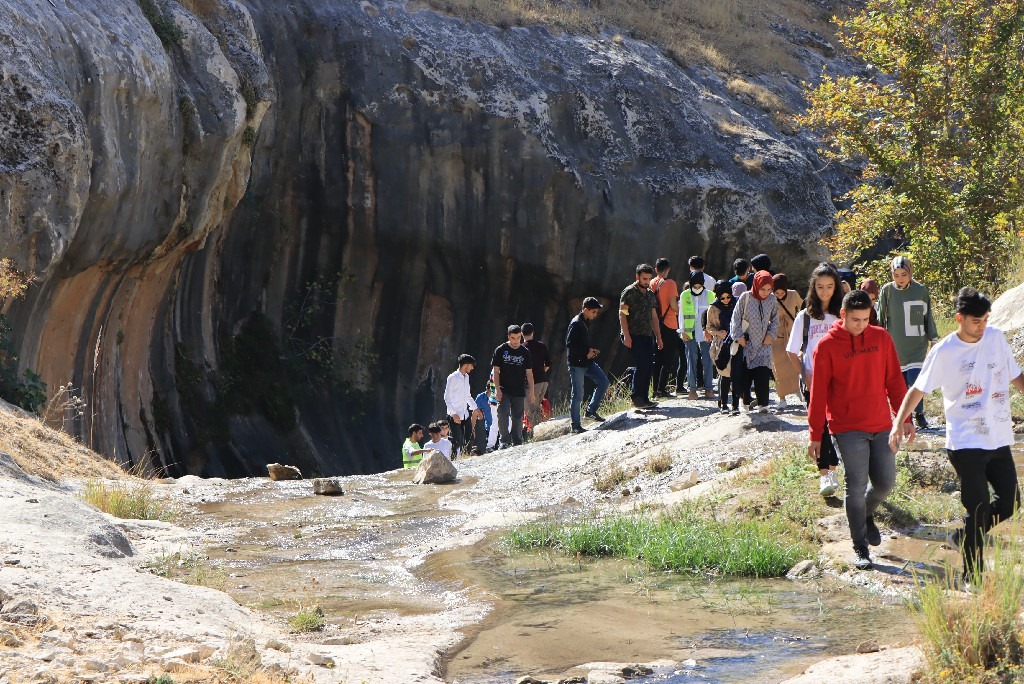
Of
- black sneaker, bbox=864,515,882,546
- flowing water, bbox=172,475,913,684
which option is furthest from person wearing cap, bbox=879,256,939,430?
flowing water, bbox=172,475,913,684

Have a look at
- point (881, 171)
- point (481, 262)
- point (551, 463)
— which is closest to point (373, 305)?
point (481, 262)

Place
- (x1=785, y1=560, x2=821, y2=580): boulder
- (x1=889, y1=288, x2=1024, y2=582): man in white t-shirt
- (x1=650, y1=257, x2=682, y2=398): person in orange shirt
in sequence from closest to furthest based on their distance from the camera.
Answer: (x1=889, y1=288, x2=1024, y2=582): man in white t-shirt < (x1=785, y1=560, x2=821, y2=580): boulder < (x1=650, y1=257, x2=682, y2=398): person in orange shirt

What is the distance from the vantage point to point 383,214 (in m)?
22.1

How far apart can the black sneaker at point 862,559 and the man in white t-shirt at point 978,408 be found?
3.16 feet

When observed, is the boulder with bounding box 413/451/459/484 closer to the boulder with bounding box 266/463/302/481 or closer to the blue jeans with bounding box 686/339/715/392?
the boulder with bounding box 266/463/302/481

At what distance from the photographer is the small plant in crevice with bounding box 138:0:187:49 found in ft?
55.8

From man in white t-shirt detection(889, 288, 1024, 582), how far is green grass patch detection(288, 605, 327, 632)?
3223 mm

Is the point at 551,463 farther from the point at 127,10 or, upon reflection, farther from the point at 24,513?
the point at 127,10

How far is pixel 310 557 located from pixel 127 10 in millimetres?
10288

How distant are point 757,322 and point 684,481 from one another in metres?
1.61

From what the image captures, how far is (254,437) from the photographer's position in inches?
827

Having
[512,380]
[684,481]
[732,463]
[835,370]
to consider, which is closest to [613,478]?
[684,481]

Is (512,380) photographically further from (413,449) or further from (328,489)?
(328,489)

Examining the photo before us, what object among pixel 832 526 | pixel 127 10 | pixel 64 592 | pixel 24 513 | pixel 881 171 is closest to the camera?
pixel 64 592
